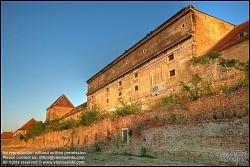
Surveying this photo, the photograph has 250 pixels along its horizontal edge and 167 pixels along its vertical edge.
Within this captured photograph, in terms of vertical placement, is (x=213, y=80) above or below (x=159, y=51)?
below

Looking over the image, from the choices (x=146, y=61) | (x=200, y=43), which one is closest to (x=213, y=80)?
(x=200, y=43)

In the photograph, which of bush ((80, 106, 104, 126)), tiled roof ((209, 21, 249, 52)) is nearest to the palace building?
tiled roof ((209, 21, 249, 52))

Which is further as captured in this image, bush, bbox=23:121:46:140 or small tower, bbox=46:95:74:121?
small tower, bbox=46:95:74:121

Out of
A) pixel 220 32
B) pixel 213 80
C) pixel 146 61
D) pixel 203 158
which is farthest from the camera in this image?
pixel 146 61

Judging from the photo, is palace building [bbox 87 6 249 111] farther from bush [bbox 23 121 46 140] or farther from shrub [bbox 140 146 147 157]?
bush [bbox 23 121 46 140]

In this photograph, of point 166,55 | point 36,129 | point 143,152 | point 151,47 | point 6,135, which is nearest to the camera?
point 143,152

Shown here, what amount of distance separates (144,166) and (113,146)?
269 inches

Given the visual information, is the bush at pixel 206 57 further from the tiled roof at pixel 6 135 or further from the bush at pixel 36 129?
the tiled roof at pixel 6 135

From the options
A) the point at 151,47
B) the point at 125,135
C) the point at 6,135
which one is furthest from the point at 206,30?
the point at 6,135

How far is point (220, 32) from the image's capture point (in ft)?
68.4

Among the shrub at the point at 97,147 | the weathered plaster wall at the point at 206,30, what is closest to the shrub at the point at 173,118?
the shrub at the point at 97,147

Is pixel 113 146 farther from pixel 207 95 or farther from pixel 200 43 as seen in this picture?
pixel 200 43

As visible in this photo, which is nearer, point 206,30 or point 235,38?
point 235,38

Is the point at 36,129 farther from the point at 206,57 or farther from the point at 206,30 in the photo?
the point at 206,57
